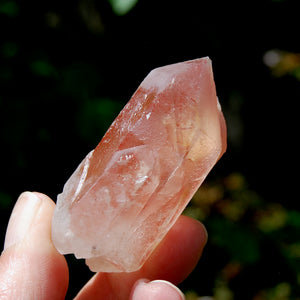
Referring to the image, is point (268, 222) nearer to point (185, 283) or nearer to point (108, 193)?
point (185, 283)

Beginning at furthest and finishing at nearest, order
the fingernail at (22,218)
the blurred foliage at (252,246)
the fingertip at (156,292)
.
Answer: the blurred foliage at (252,246), the fingernail at (22,218), the fingertip at (156,292)

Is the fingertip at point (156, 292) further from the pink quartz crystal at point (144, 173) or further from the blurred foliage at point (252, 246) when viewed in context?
the blurred foliage at point (252, 246)

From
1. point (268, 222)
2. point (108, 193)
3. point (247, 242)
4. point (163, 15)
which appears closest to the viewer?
point (108, 193)

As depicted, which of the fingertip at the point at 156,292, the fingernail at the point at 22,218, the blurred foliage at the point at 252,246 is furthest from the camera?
the blurred foliage at the point at 252,246

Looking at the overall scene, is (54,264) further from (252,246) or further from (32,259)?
(252,246)

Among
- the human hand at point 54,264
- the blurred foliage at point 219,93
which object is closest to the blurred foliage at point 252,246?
the blurred foliage at point 219,93

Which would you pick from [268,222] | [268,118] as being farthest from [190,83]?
[268,118]
